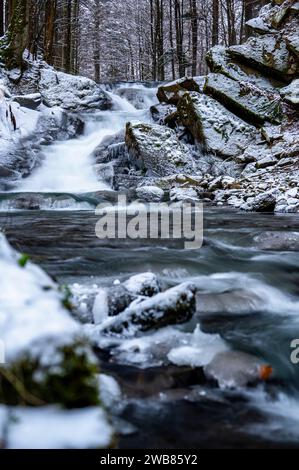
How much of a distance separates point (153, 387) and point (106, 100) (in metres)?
14.4

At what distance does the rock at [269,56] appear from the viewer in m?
11.8

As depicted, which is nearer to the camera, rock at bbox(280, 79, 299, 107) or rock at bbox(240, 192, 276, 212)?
rock at bbox(240, 192, 276, 212)

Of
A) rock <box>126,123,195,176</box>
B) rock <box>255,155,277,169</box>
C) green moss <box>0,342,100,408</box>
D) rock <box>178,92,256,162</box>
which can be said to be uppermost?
rock <box>178,92,256,162</box>

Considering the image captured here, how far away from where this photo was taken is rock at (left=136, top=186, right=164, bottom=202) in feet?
29.1

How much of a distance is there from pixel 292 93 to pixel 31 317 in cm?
1136

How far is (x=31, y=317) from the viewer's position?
141 cm

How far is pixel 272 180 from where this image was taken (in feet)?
28.6

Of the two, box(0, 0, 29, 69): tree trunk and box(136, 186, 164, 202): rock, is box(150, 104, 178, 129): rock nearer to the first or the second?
box(136, 186, 164, 202): rock

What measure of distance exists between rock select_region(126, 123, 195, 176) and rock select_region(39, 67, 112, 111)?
15.2 ft

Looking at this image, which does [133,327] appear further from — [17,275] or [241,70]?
[241,70]

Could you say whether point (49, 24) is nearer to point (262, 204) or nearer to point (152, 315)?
point (262, 204)

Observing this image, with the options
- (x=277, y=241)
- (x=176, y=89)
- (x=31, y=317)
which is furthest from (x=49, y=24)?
(x=31, y=317)

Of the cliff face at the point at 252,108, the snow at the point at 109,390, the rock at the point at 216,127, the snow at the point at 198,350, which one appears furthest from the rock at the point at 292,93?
the snow at the point at 109,390

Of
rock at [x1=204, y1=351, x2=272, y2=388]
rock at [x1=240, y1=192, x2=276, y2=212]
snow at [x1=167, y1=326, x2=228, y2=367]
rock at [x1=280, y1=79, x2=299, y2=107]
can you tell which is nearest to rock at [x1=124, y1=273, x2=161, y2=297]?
snow at [x1=167, y1=326, x2=228, y2=367]
